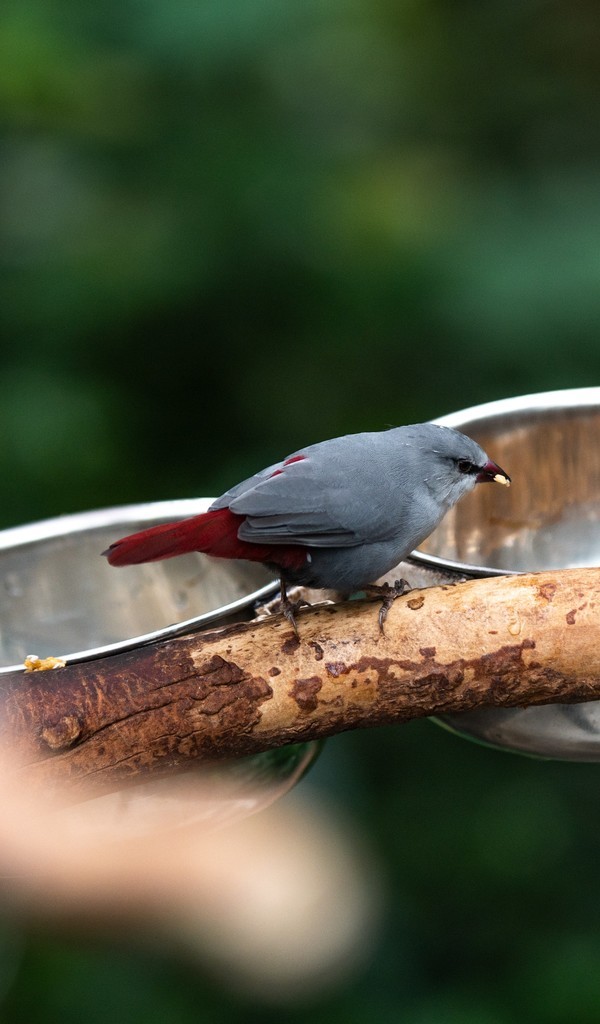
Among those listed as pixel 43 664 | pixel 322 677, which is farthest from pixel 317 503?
Result: pixel 43 664

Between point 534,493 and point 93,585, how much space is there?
0.85 metres

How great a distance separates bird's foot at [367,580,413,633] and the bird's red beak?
230 mm

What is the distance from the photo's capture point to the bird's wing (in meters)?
1.64

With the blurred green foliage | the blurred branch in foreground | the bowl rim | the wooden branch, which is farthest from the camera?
the blurred green foliage

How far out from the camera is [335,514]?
1686 mm

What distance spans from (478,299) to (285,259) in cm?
59

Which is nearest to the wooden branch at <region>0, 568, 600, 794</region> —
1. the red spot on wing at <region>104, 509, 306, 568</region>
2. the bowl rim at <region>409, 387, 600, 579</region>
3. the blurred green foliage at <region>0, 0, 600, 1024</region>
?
the red spot on wing at <region>104, 509, 306, 568</region>

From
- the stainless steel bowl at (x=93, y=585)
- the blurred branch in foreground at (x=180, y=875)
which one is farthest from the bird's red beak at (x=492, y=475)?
the blurred branch in foreground at (x=180, y=875)

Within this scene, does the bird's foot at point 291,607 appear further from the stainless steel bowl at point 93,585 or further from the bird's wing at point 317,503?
the stainless steel bowl at point 93,585

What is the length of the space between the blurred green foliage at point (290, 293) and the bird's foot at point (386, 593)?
1424 mm

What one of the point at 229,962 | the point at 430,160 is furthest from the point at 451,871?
the point at 430,160

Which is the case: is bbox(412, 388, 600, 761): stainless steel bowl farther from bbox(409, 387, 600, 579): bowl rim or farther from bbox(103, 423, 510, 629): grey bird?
bbox(103, 423, 510, 629): grey bird

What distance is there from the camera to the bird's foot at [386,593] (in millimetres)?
1567

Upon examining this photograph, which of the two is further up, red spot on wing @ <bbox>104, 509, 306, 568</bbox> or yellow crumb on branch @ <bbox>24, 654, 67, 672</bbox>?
red spot on wing @ <bbox>104, 509, 306, 568</bbox>
